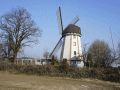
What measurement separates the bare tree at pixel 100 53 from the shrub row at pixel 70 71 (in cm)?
1626

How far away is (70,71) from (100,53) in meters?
28.7

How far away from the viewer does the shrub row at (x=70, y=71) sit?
134 feet

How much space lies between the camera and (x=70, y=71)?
43.8m

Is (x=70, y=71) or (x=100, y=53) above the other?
(x=100, y=53)

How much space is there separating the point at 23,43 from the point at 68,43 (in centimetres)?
1019

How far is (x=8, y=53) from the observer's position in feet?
227

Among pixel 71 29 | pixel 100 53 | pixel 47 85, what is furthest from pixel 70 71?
pixel 100 53

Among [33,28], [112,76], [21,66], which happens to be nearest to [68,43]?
[33,28]

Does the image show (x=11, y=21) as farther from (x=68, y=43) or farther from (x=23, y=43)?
(x=68, y=43)

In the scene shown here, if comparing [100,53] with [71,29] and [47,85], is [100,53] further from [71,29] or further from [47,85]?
[47,85]

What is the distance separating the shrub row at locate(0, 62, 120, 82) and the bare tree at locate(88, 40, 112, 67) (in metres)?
16.3

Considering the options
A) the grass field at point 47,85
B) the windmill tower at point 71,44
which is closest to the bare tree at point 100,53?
the windmill tower at point 71,44

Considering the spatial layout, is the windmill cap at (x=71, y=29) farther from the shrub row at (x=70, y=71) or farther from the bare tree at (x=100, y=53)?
the shrub row at (x=70, y=71)

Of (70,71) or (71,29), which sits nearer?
(70,71)
